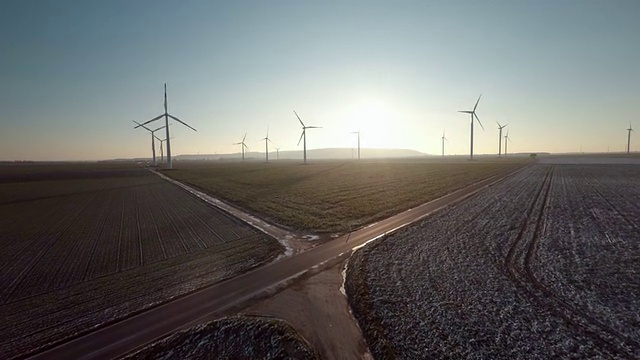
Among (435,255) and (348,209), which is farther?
(348,209)

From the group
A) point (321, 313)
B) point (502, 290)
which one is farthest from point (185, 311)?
point (502, 290)

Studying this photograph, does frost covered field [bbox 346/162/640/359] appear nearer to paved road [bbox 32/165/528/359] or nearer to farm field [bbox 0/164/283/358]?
paved road [bbox 32/165/528/359]

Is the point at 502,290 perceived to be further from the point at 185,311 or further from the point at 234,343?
the point at 185,311

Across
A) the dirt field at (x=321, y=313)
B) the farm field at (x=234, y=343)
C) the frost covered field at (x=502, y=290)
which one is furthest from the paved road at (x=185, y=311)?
the frost covered field at (x=502, y=290)

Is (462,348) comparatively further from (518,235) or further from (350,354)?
(518,235)

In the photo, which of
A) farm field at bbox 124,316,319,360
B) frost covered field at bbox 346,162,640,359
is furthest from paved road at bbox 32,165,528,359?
frost covered field at bbox 346,162,640,359

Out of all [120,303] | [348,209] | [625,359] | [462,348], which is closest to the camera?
[625,359]

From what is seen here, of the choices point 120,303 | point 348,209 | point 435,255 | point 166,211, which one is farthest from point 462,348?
point 166,211
